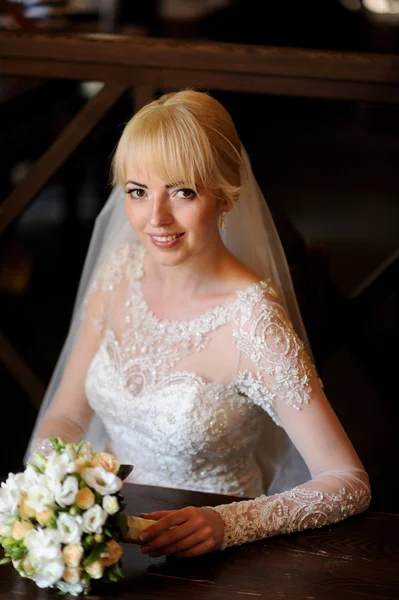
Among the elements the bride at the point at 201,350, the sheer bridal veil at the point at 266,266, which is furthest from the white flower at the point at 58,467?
the sheer bridal veil at the point at 266,266

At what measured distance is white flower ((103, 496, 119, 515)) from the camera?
1.50 m

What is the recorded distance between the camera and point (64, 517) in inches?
58.2

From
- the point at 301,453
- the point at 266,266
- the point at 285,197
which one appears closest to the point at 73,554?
the point at 301,453

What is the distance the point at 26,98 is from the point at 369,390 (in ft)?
7.52

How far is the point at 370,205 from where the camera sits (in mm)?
7648

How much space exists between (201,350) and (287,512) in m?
0.58

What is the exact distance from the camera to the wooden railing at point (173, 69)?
274cm

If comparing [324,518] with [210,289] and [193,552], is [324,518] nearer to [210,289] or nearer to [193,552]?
[193,552]

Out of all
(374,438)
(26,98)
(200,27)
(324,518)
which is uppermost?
(200,27)

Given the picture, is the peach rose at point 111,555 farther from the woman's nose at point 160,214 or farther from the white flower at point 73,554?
the woman's nose at point 160,214

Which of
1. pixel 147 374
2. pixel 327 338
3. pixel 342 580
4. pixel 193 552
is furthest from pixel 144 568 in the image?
pixel 327 338

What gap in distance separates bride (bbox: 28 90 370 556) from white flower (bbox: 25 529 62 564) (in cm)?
46

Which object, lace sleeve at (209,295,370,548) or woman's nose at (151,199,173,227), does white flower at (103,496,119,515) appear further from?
woman's nose at (151,199,173,227)

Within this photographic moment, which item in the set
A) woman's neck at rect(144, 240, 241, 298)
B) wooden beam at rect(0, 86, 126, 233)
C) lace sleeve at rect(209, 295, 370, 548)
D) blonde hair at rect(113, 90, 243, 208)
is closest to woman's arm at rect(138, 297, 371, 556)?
lace sleeve at rect(209, 295, 370, 548)
